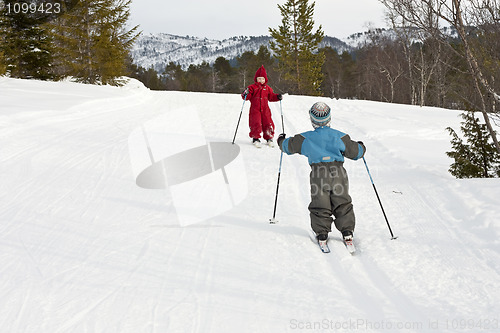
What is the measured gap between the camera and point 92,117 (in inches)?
436

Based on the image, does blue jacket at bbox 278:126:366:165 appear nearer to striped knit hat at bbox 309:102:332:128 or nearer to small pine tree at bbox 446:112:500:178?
striped knit hat at bbox 309:102:332:128

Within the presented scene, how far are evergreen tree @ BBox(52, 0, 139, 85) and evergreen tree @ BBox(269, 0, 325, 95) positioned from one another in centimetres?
1620

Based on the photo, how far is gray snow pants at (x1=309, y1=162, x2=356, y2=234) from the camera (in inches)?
148

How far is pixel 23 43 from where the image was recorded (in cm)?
2036

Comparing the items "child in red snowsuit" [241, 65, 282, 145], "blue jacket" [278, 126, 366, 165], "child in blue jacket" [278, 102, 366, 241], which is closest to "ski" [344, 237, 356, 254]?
"child in blue jacket" [278, 102, 366, 241]

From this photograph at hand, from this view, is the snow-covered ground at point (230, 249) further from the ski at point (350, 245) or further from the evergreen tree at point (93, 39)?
the evergreen tree at point (93, 39)

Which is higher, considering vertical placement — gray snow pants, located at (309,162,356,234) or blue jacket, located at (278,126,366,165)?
blue jacket, located at (278,126,366,165)

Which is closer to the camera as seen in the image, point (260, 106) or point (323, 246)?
point (323, 246)

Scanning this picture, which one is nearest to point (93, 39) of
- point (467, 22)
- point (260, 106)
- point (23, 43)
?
point (23, 43)

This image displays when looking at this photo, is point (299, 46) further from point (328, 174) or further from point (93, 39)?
point (328, 174)

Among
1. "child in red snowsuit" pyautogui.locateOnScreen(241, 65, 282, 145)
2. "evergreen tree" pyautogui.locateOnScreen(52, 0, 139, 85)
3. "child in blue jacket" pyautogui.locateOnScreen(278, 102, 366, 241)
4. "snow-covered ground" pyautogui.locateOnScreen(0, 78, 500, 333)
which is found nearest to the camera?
"snow-covered ground" pyautogui.locateOnScreen(0, 78, 500, 333)

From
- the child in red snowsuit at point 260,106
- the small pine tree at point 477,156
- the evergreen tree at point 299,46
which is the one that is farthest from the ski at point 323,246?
the evergreen tree at point 299,46

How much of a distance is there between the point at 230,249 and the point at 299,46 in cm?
3467

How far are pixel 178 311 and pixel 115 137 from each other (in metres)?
6.63
